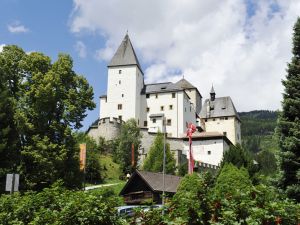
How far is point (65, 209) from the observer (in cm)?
783

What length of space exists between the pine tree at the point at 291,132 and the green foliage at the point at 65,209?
1241 centimetres

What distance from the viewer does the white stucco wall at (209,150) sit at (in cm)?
7131

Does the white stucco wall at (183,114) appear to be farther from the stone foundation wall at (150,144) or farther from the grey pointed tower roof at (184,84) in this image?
the grey pointed tower roof at (184,84)

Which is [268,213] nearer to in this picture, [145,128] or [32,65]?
[32,65]

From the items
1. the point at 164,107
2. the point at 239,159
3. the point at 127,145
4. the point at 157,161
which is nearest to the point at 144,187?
the point at 239,159

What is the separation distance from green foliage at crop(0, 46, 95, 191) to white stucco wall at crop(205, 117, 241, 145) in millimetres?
63749

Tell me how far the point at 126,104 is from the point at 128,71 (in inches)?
270

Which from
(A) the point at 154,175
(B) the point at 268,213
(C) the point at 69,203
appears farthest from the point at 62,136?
(B) the point at 268,213

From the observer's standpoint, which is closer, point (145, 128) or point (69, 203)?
point (69, 203)

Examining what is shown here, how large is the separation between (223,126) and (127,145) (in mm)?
37074

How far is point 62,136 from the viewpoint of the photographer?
32531 millimetres

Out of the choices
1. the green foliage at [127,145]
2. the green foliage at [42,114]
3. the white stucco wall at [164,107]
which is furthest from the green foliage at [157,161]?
the green foliage at [42,114]

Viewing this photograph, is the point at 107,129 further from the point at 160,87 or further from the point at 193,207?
the point at 193,207

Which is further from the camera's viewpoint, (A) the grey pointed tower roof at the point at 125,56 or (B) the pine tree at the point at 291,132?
(A) the grey pointed tower roof at the point at 125,56
